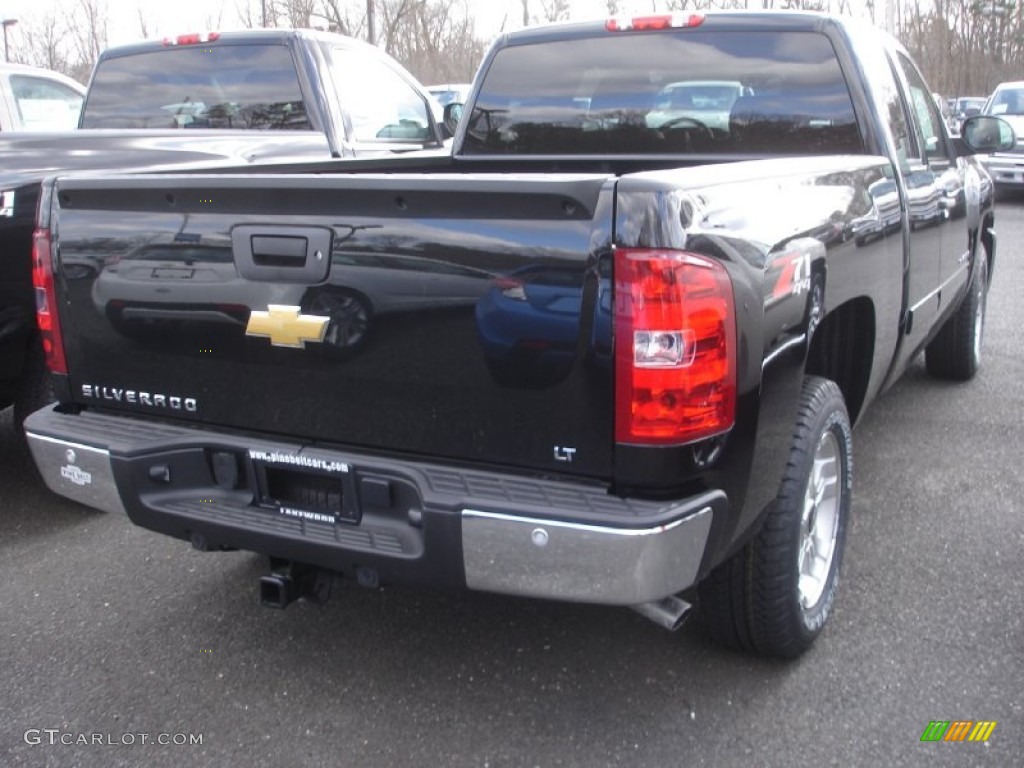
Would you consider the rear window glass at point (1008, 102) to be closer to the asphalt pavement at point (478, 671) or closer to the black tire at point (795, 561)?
the asphalt pavement at point (478, 671)

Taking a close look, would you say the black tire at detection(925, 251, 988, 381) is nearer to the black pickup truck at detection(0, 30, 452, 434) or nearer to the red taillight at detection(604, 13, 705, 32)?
the red taillight at detection(604, 13, 705, 32)

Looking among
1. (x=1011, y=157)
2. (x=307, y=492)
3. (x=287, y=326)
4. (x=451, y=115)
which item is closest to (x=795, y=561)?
(x=307, y=492)

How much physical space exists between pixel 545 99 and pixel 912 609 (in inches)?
102

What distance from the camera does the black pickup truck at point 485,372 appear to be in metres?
2.13

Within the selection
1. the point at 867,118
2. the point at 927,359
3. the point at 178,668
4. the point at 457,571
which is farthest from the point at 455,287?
the point at 927,359

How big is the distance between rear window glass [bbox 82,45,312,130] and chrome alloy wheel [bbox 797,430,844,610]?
3.94 metres

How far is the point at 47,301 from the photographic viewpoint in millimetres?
2887

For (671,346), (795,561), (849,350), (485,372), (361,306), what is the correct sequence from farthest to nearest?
(849,350), (795,561), (361,306), (485,372), (671,346)

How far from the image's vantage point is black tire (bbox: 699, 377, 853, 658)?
2.64m

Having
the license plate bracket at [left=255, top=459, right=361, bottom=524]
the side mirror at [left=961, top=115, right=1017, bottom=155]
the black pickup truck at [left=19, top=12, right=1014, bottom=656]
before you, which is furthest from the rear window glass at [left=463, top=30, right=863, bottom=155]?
the license plate bracket at [left=255, top=459, right=361, bottom=524]

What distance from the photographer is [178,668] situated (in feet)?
9.80

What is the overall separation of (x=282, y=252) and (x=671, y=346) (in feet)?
3.18

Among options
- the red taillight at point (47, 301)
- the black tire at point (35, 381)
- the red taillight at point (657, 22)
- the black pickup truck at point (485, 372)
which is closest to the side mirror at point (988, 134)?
the red taillight at point (657, 22)

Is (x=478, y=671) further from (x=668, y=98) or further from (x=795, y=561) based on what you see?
(x=668, y=98)
